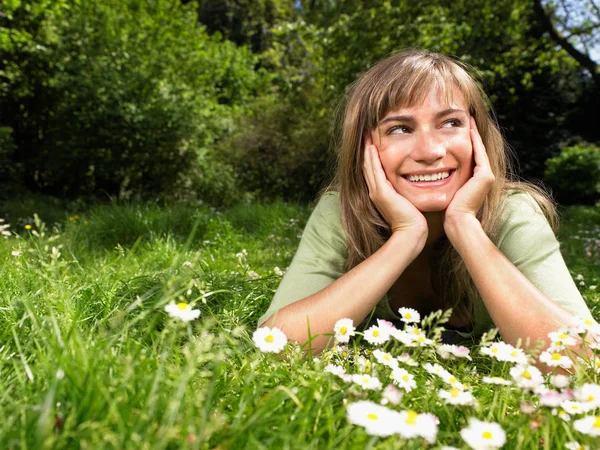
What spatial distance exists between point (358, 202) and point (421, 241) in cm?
47

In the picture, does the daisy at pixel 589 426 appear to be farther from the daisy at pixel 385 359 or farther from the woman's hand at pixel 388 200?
the woman's hand at pixel 388 200

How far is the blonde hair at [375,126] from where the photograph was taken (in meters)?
2.28

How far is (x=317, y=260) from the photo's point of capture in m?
2.30

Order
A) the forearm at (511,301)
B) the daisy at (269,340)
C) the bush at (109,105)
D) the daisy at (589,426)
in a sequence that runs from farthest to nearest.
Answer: the bush at (109,105) < the forearm at (511,301) < the daisy at (269,340) < the daisy at (589,426)

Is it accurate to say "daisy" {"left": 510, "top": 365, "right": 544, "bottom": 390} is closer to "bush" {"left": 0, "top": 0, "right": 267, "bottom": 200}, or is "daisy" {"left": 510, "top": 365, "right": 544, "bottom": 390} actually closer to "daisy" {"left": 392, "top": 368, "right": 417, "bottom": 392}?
"daisy" {"left": 392, "top": 368, "right": 417, "bottom": 392}

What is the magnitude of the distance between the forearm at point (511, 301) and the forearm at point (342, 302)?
0.29m

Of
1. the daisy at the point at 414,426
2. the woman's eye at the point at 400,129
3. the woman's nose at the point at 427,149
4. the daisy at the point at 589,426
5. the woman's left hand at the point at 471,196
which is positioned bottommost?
the daisy at the point at 589,426

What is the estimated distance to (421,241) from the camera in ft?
6.82

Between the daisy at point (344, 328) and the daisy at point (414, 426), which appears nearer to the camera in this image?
the daisy at point (414, 426)

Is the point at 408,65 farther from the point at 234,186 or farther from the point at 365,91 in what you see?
the point at 234,186

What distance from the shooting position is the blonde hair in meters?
2.28

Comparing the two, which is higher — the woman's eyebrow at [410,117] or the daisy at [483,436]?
the woman's eyebrow at [410,117]

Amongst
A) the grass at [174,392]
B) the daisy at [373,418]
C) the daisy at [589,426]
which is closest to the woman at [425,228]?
the grass at [174,392]

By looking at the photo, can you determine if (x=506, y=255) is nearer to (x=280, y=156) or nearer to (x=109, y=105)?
(x=109, y=105)
